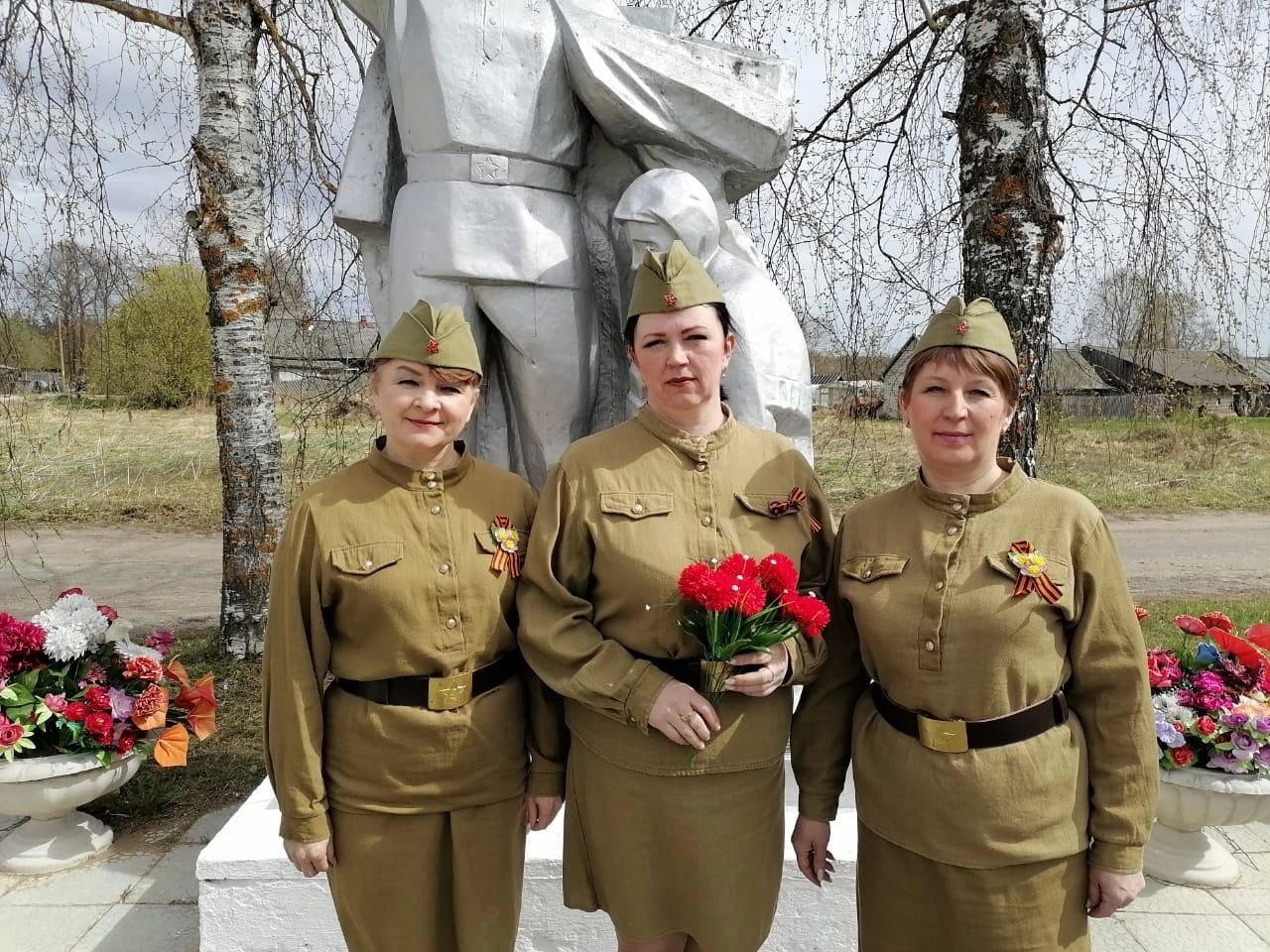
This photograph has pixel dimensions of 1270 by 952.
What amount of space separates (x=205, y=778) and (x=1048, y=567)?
3.72 meters

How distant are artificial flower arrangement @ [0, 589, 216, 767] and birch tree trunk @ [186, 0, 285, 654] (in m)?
1.81

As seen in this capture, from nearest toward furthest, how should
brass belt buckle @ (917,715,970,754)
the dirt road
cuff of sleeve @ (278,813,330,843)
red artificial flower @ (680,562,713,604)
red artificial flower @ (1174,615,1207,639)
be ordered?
red artificial flower @ (680,562,713,604) < brass belt buckle @ (917,715,970,754) < cuff of sleeve @ (278,813,330,843) < red artificial flower @ (1174,615,1207,639) < the dirt road

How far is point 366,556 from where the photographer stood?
5.37ft

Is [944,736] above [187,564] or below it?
above

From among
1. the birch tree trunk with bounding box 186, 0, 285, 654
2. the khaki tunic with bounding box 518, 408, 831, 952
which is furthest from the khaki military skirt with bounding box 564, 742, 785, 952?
the birch tree trunk with bounding box 186, 0, 285, 654

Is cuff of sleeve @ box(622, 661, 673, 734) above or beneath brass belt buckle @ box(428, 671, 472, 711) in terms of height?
above

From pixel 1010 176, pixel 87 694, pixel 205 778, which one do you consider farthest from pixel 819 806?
pixel 205 778

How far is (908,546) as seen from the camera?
1574mm

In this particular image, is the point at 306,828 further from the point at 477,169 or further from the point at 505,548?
the point at 477,169

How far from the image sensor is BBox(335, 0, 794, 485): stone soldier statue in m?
2.42

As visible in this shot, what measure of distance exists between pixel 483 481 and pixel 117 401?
1298 centimetres

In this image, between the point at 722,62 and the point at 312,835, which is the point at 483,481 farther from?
the point at 722,62

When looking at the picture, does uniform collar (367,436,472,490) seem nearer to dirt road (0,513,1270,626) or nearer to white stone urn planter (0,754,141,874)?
white stone urn planter (0,754,141,874)

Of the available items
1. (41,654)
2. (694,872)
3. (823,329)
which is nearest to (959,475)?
(694,872)
